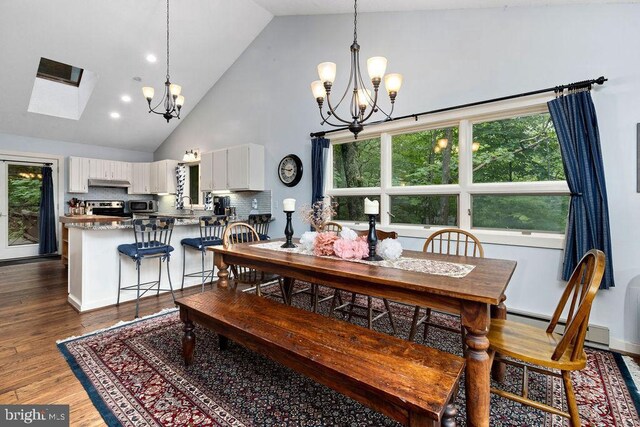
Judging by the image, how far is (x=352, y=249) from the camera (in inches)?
80.5

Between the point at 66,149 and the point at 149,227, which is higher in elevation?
the point at 66,149

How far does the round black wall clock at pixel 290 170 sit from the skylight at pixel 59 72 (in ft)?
12.4

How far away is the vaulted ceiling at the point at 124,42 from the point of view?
385 centimetres

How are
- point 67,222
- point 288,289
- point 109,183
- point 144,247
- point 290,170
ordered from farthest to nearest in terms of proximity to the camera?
point 109,183
point 67,222
point 290,170
point 144,247
point 288,289

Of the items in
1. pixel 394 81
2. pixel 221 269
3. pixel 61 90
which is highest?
pixel 61 90

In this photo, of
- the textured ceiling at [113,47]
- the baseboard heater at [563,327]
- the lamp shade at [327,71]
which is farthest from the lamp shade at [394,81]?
the textured ceiling at [113,47]

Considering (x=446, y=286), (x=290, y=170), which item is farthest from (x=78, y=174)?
(x=446, y=286)

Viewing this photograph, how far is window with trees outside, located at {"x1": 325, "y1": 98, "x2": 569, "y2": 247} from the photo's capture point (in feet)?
8.98

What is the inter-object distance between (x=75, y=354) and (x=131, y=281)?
4.42ft

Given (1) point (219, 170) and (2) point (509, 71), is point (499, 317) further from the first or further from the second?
(1) point (219, 170)

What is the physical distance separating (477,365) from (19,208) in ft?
26.0

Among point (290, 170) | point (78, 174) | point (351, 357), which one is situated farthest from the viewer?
point (78, 174)

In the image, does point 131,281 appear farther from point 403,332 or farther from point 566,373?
point 566,373

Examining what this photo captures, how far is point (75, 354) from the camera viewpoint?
224cm
